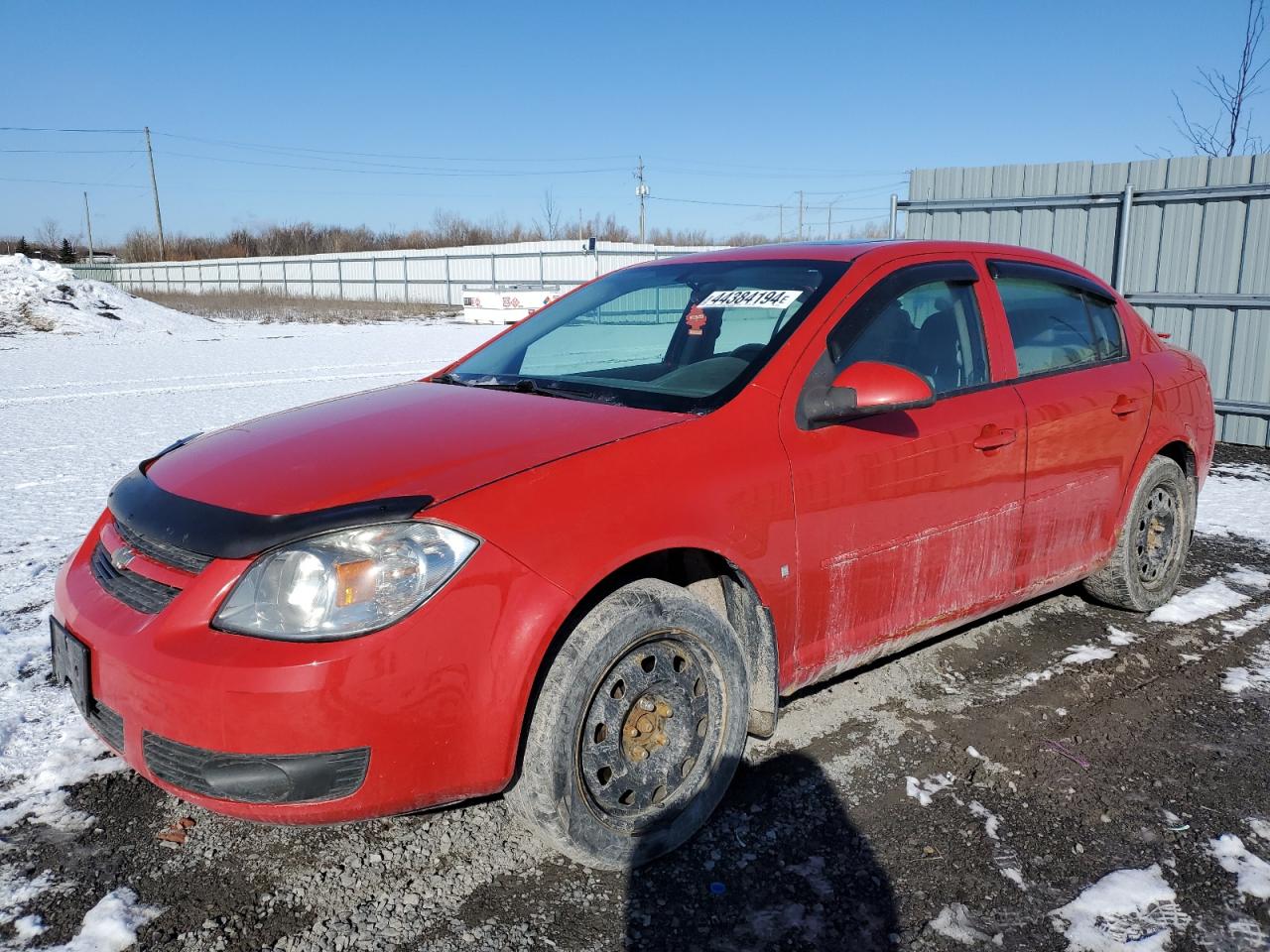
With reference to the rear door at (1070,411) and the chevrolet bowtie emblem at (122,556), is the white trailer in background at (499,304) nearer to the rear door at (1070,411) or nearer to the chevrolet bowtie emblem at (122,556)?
the rear door at (1070,411)

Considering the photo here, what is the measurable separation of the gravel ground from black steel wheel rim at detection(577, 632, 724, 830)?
0.65 ft

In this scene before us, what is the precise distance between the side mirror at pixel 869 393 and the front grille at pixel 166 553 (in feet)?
5.71

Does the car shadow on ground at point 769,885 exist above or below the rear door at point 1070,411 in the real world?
below

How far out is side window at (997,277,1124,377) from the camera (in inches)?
152

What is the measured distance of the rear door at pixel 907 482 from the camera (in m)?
2.99

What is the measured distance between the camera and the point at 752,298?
135 inches

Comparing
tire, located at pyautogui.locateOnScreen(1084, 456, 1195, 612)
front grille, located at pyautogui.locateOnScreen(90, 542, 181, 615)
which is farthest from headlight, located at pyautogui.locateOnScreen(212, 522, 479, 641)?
tire, located at pyautogui.locateOnScreen(1084, 456, 1195, 612)

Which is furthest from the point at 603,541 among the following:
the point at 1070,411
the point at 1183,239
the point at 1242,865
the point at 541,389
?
the point at 1183,239

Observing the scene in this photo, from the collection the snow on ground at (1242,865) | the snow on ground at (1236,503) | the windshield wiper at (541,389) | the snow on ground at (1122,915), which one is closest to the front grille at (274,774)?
the windshield wiper at (541,389)

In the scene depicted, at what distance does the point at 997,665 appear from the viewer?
4.05m

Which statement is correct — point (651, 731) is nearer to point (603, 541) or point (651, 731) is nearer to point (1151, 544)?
point (603, 541)

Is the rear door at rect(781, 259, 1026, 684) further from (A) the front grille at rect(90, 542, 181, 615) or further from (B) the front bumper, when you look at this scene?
(A) the front grille at rect(90, 542, 181, 615)

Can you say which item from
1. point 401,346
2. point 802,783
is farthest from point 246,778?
point 401,346

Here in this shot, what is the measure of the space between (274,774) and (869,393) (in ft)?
6.28
